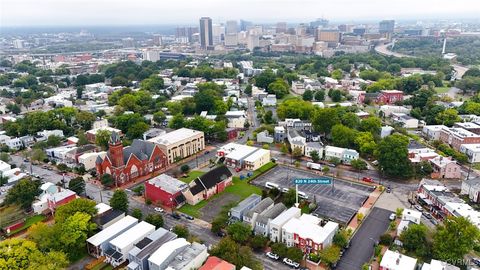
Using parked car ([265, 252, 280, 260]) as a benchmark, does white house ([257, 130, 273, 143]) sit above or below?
above

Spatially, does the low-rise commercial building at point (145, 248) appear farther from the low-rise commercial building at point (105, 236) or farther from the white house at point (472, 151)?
the white house at point (472, 151)

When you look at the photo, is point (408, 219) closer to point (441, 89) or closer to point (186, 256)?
point (186, 256)

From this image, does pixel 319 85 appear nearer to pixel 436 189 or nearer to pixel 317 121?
pixel 317 121

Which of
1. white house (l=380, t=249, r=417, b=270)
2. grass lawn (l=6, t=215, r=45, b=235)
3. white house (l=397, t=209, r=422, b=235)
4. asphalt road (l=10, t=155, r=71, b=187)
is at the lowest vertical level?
grass lawn (l=6, t=215, r=45, b=235)

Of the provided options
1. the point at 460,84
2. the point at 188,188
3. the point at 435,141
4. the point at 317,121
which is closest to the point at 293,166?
the point at 317,121

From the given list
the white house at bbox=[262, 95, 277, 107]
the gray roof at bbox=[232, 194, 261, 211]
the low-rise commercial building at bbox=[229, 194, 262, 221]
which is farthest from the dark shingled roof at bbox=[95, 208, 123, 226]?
the white house at bbox=[262, 95, 277, 107]

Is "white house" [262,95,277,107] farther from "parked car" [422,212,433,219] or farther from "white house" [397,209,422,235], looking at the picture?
"white house" [397,209,422,235]
